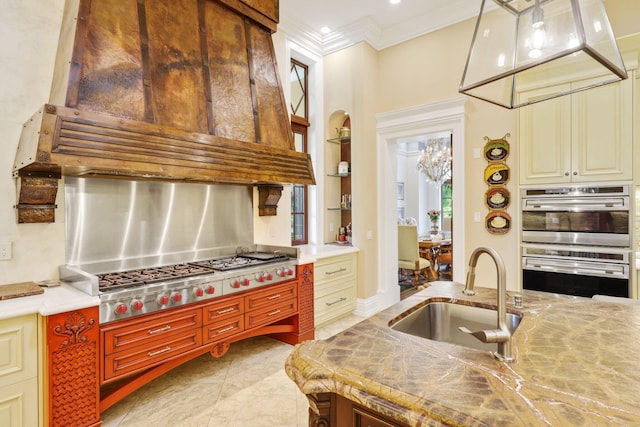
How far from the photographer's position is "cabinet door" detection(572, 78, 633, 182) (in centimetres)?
265

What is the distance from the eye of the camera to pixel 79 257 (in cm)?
238

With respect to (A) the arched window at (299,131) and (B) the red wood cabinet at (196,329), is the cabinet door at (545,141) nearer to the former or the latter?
(B) the red wood cabinet at (196,329)

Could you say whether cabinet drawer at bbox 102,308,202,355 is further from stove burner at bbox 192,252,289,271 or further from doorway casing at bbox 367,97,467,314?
doorway casing at bbox 367,97,467,314

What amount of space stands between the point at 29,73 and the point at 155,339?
1947mm

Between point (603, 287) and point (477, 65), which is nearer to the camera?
point (477, 65)

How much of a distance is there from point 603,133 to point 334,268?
2.80 metres

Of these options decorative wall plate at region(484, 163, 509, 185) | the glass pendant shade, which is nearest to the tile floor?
the glass pendant shade

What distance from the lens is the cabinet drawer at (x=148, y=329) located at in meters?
1.95

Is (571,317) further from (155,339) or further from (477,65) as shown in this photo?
(155,339)

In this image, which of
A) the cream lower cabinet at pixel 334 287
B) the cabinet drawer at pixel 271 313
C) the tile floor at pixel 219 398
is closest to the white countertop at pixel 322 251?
the cream lower cabinet at pixel 334 287

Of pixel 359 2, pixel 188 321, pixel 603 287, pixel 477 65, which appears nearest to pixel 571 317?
pixel 477 65

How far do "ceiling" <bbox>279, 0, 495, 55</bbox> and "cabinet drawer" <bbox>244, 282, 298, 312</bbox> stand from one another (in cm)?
297

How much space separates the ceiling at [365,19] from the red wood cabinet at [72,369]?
3544 mm

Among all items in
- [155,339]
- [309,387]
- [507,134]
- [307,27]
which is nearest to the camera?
[309,387]
